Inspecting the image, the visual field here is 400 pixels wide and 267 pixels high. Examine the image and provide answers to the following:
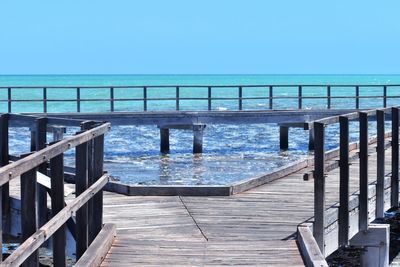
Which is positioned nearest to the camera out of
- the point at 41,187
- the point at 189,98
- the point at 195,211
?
the point at 41,187

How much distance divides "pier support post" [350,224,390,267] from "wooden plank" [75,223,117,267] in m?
3.27

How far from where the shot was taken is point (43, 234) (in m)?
4.96

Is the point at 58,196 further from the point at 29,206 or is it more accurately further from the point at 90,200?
the point at 90,200

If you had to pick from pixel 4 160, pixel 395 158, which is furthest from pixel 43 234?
pixel 395 158

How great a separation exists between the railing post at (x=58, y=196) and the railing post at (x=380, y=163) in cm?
518

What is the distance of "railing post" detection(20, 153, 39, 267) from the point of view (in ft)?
17.1

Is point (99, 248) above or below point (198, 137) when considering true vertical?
below

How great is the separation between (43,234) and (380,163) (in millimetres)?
6365

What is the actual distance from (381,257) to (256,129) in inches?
1357

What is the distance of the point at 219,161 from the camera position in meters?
26.0

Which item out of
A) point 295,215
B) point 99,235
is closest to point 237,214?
point 295,215

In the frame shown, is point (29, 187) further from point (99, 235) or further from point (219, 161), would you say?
point (219, 161)

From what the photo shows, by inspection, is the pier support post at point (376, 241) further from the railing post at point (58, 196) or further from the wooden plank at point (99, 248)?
the railing post at point (58, 196)

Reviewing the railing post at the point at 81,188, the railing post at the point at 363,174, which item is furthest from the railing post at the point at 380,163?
the railing post at the point at 81,188
